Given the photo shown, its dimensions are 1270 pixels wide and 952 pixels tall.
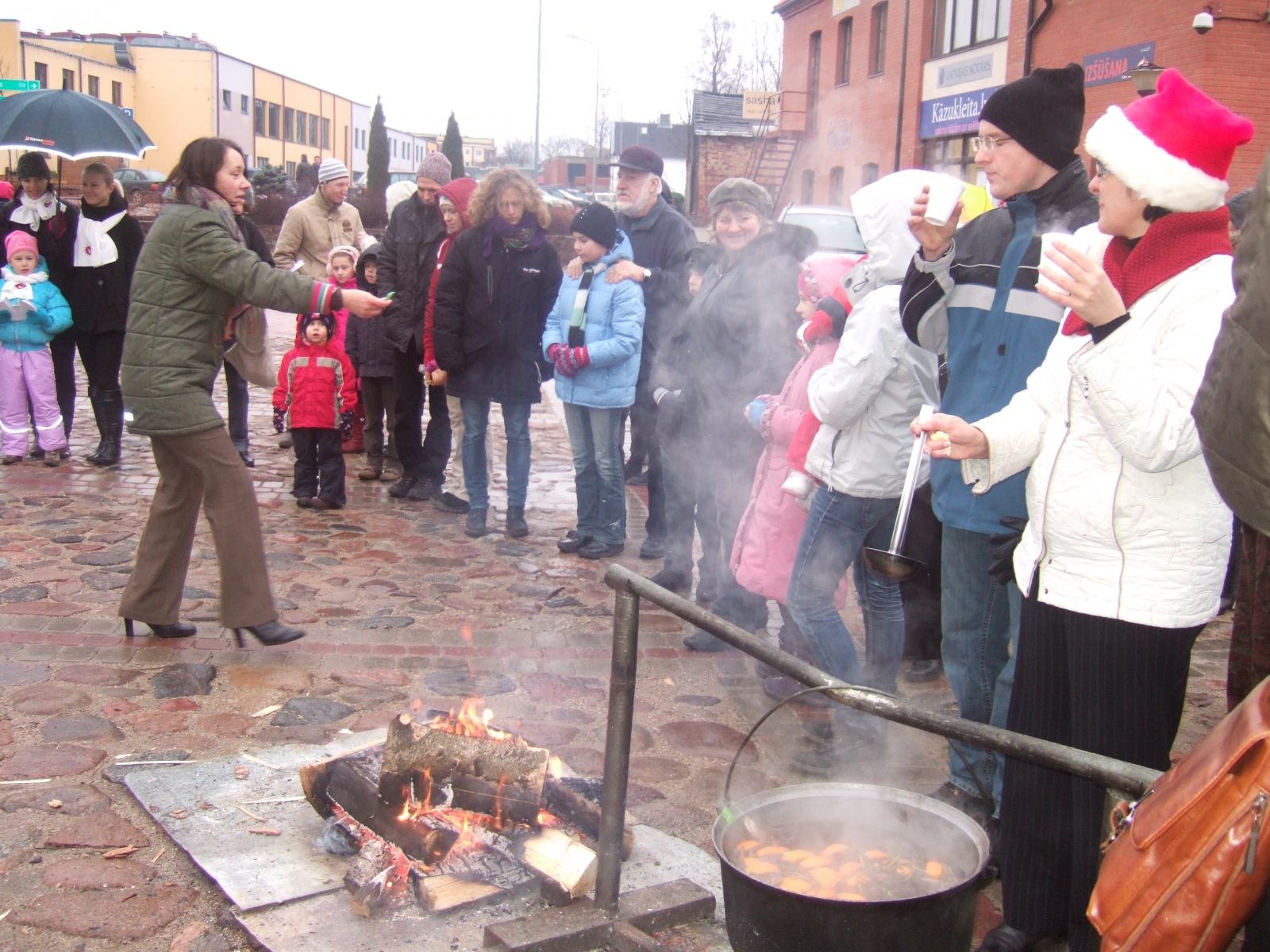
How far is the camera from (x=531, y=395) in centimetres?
699

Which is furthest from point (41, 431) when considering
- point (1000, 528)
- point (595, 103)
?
point (595, 103)

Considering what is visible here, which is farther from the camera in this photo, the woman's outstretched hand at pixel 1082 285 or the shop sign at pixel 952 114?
the shop sign at pixel 952 114

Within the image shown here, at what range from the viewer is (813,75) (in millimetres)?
30547

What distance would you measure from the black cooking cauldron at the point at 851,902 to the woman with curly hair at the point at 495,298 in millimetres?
4466

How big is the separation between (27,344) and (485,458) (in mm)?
3644

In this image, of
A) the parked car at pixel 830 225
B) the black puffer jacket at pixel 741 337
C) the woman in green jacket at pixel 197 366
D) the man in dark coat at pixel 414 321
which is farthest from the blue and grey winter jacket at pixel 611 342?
the parked car at pixel 830 225

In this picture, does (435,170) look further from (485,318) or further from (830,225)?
(830,225)

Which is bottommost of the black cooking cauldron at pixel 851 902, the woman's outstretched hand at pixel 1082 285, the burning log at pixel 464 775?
the burning log at pixel 464 775

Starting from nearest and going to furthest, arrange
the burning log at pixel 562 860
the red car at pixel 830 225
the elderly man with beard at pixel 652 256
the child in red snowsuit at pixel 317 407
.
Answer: the burning log at pixel 562 860, the elderly man with beard at pixel 652 256, the child in red snowsuit at pixel 317 407, the red car at pixel 830 225

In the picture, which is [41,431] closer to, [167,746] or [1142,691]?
[167,746]

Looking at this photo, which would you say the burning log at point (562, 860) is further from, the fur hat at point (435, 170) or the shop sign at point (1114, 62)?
the shop sign at point (1114, 62)

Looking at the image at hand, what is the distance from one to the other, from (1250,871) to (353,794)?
2500mm

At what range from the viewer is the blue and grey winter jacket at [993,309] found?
3176mm

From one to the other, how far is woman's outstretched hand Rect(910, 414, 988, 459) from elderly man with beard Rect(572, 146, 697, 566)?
3.99m
